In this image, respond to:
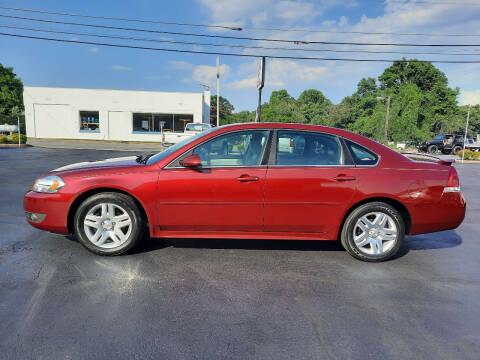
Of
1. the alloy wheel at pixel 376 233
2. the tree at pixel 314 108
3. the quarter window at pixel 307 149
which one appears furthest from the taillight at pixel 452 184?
the tree at pixel 314 108

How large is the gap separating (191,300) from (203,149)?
1666mm

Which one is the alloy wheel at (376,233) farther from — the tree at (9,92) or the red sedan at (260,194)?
the tree at (9,92)

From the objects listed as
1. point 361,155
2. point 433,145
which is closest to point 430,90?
point 433,145

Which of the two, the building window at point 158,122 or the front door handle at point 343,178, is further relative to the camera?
the building window at point 158,122

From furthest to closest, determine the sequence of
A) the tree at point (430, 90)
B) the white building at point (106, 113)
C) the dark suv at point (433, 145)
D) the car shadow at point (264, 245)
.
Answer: the tree at point (430, 90), the white building at point (106, 113), the dark suv at point (433, 145), the car shadow at point (264, 245)

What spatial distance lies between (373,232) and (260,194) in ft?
4.60

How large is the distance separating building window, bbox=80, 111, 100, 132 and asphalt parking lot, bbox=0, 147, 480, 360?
108 feet

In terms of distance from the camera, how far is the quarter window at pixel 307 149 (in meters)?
3.69

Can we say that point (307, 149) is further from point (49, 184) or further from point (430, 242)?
point (49, 184)

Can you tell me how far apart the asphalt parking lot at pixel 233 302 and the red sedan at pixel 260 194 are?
0.34m

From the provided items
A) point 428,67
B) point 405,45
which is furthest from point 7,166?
point 428,67

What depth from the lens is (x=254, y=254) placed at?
388 centimetres

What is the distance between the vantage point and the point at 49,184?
3.65 meters

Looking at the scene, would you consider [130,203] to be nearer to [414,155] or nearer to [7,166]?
[414,155]
